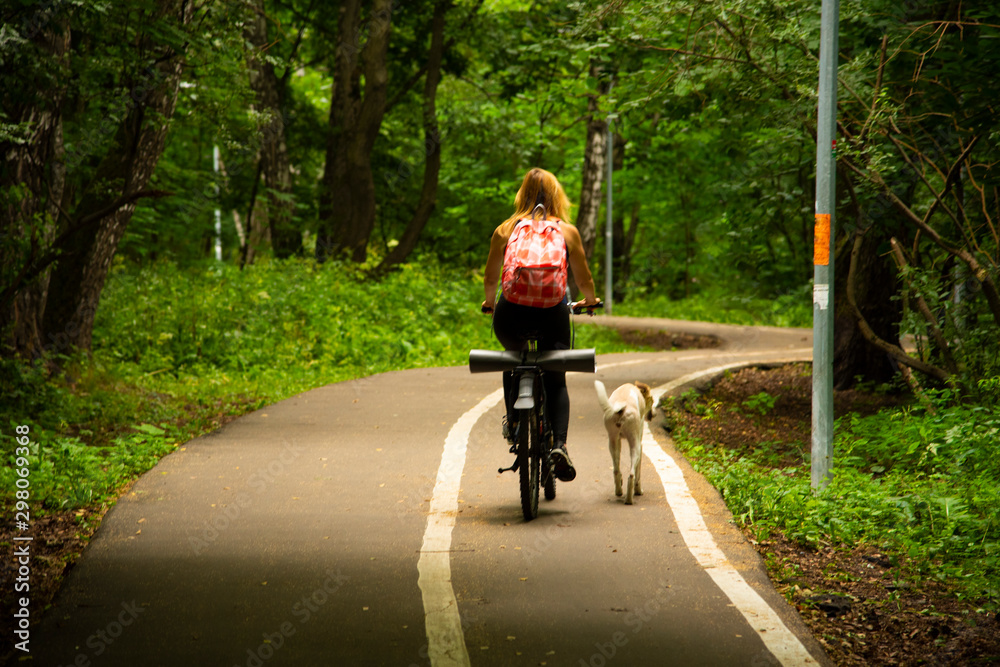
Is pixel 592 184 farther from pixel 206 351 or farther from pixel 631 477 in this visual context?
pixel 631 477

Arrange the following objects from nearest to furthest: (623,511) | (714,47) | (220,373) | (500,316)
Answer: (500,316)
(623,511)
(714,47)
(220,373)

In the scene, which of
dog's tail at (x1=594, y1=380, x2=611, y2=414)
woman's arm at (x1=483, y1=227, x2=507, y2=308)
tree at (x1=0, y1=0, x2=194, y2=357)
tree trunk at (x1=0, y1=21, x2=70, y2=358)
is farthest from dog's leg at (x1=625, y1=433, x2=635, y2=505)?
tree trunk at (x1=0, y1=21, x2=70, y2=358)

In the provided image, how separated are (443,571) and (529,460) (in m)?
0.99

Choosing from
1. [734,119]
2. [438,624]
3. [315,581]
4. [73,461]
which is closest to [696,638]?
[438,624]

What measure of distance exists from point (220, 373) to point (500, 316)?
896cm

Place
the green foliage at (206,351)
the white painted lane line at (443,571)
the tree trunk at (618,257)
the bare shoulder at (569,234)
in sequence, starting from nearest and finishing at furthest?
1. the white painted lane line at (443,571)
2. the bare shoulder at (569,234)
3. the green foliage at (206,351)
4. the tree trunk at (618,257)

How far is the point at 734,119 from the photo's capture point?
11.9m

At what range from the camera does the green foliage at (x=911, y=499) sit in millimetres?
5484

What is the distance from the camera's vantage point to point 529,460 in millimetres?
5641

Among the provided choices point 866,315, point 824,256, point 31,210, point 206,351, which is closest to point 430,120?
point 206,351

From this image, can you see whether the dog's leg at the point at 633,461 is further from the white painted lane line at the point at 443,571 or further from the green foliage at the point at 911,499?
the white painted lane line at the point at 443,571

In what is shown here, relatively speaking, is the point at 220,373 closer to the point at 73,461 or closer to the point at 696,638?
the point at 73,461

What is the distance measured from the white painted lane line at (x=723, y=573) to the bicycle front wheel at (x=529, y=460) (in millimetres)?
962

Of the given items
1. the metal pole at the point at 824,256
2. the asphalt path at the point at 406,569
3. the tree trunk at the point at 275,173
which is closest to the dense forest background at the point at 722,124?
the metal pole at the point at 824,256
